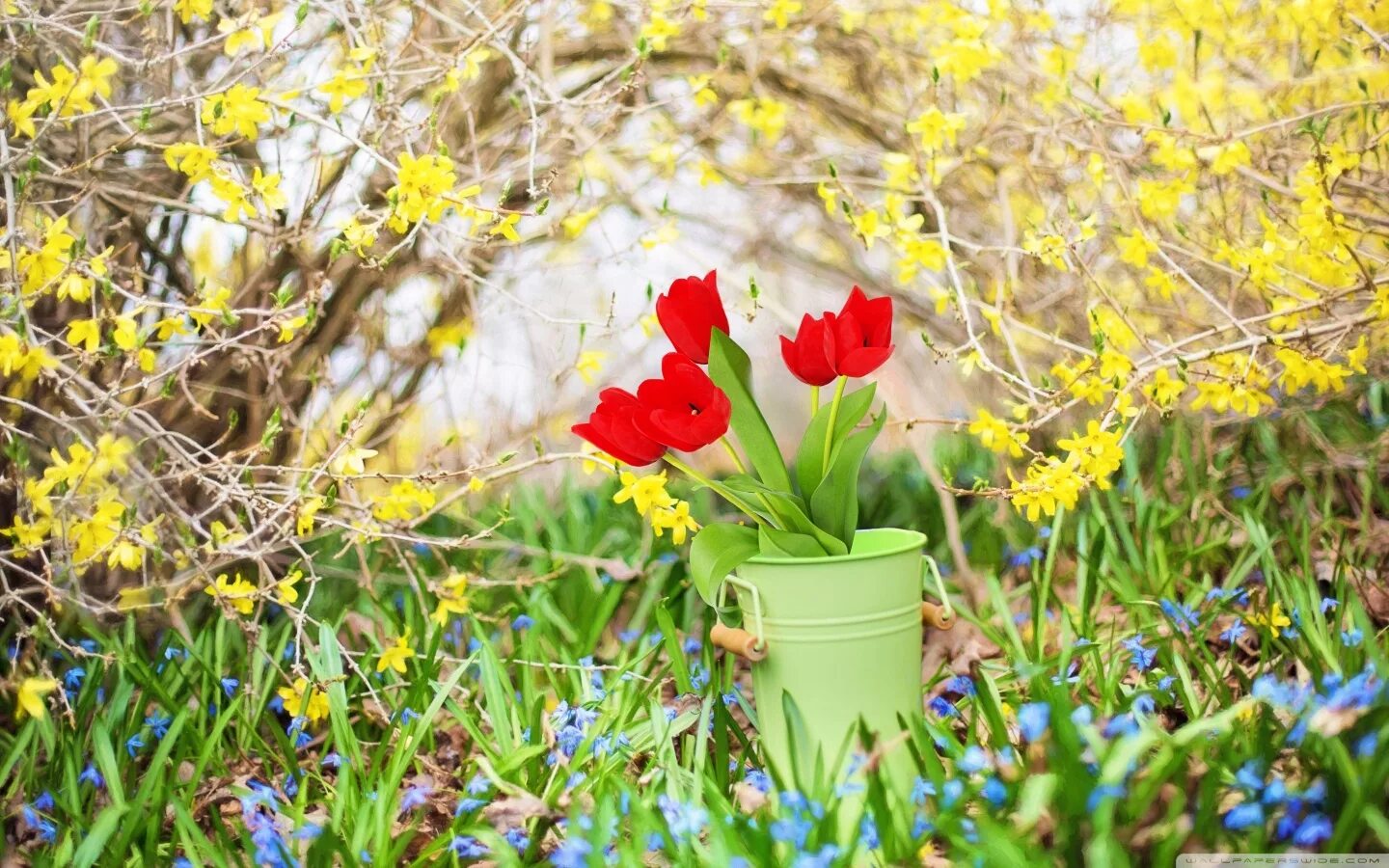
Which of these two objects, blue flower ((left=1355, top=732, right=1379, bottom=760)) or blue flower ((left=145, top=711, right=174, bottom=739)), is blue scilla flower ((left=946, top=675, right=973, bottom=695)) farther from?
blue flower ((left=145, top=711, right=174, bottom=739))

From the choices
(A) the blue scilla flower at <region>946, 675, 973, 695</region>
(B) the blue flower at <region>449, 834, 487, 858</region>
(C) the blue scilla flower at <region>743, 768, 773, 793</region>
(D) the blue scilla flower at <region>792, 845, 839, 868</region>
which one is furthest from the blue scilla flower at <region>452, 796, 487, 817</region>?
(A) the blue scilla flower at <region>946, 675, 973, 695</region>

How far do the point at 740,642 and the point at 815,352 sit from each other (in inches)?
15.6

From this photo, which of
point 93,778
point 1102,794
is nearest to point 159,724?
point 93,778

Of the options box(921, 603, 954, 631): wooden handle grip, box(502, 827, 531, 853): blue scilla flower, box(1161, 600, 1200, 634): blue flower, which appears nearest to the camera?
box(502, 827, 531, 853): blue scilla flower

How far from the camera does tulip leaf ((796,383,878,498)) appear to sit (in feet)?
5.36

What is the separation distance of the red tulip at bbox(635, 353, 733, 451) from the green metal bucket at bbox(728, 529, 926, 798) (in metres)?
0.20

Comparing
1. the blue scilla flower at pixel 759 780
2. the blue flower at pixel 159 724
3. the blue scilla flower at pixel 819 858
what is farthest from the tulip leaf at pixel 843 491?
the blue flower at pixel 159 724

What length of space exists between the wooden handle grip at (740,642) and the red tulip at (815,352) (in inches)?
13.7

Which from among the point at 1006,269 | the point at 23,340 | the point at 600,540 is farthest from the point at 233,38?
the point at 1006,269

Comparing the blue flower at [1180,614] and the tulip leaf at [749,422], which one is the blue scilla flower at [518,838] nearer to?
the tulip leaf at [749,422]

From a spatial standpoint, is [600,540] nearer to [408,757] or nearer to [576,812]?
[408,757]

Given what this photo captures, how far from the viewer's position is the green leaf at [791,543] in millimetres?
1593

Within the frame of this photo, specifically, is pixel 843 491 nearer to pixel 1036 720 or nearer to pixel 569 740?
pixel 1036 720

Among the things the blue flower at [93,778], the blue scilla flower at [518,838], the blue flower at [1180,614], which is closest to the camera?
the blue scilla flower at [518,838]
